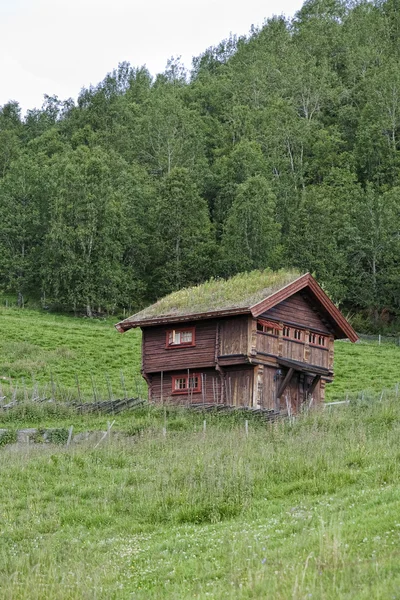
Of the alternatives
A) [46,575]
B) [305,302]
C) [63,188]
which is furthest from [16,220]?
[46,575]

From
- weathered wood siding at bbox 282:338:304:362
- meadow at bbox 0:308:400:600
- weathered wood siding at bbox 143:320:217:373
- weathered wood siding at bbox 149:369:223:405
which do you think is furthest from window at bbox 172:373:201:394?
meadow at bbox 0:308:400:600

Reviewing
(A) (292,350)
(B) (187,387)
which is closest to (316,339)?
(A) (292,350)

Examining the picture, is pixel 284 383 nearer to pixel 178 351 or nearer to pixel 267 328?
pixel 267 328

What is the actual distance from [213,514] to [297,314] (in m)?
23.5

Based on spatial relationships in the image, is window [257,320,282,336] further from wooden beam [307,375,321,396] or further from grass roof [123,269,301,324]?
wooden beam [307,375,321,396]

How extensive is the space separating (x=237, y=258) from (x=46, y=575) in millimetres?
72495

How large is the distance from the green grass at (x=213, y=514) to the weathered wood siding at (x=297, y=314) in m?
9.90

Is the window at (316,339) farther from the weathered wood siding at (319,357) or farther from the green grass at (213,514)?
the green grass at (213,514)

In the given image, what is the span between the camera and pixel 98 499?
2433 centimetres

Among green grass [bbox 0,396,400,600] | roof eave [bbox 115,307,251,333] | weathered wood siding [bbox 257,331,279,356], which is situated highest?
roof eave [bbox 115,307,251,333]

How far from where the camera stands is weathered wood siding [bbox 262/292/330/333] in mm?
43375

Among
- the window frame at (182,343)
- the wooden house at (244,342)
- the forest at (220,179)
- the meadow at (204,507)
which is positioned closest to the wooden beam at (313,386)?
the wooden house at (244,342)

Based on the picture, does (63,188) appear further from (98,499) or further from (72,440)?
(98,499)

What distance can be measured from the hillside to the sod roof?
14.6 feet
